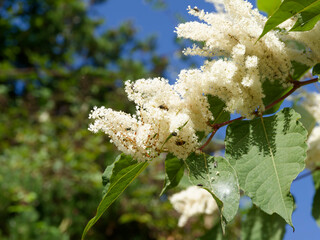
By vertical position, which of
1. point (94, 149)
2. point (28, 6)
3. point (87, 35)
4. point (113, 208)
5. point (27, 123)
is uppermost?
point (28, 6)

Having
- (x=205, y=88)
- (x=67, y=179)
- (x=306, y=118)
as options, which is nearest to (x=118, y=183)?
(x=205, y=88)

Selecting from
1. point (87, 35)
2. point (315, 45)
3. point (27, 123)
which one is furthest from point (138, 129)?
point (87, 35)

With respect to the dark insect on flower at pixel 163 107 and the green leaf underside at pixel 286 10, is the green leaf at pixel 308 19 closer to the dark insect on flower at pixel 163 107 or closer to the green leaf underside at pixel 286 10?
the green leaf underside at pixel 286 10

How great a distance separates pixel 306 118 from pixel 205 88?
1.43ft

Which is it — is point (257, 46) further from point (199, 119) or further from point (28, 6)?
point (28, 6)

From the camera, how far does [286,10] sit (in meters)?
0.49

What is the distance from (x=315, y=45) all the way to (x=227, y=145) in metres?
0.24

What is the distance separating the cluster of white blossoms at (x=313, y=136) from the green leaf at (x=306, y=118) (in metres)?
0.03

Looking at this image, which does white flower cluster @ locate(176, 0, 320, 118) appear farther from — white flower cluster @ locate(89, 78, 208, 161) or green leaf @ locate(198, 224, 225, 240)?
green leaf @ locate(198, 224, 225, 240)

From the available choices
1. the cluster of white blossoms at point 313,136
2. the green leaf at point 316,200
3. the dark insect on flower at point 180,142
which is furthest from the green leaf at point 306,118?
the dark insect on flower at point 180,142

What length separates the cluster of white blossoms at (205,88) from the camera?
0.53 meters

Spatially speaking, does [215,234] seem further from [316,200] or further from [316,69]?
[316,69]

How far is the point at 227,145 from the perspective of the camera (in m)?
0.55

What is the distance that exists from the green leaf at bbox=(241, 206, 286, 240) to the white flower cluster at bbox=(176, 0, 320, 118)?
1.84 feet
